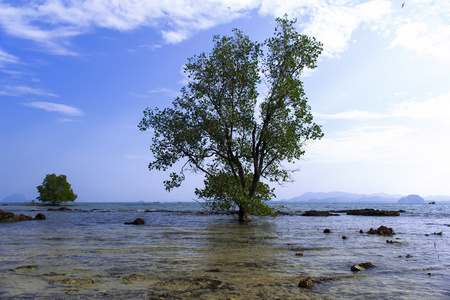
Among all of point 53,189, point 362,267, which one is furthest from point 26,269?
point 53,189

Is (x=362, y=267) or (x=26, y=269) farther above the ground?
(x=26, y=269)

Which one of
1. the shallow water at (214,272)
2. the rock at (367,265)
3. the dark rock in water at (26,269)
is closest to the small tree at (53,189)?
the shallow water at (214,272)

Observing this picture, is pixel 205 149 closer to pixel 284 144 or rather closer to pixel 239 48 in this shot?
pixel 284 144

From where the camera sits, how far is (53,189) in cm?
11875

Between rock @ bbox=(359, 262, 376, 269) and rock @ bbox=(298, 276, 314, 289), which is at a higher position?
rock @ bbox=(298, 276, 314, 289)

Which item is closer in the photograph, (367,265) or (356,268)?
(356,268)

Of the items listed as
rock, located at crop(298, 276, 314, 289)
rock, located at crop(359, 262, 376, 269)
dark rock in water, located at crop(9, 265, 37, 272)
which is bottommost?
rock, located at crop(359, 262, 376, 269)

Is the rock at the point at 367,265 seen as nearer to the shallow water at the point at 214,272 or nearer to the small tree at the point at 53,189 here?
the shallow water at the point at 214,272

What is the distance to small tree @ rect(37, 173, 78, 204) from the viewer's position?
11794 centimetres

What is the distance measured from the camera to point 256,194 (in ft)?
95.3

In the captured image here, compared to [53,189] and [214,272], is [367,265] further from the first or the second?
[53,189]

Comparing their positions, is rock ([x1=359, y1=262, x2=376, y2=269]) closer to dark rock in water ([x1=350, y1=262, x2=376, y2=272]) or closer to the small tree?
dark rock in water ([x1=350, y1=262, x2=376, y2=272])

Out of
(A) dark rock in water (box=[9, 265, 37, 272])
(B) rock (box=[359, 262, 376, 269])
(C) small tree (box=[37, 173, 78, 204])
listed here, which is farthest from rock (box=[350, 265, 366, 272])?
(C) small tree (box=[37, 173, 78, 204])

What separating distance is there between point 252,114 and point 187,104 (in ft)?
20.9
